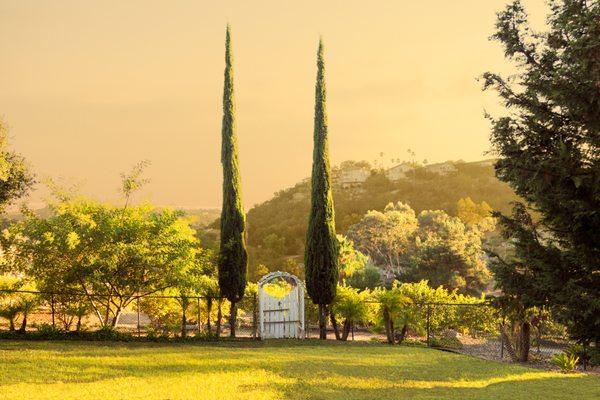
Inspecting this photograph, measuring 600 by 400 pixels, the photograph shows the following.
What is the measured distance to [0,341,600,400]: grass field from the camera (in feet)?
37.9

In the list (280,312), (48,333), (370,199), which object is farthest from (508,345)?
(370,199)

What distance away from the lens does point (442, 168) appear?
371ft

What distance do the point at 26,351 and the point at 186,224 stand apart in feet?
24.8

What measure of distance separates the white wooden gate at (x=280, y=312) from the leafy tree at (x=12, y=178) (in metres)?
9.41

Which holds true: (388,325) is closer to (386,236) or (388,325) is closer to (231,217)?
(231,217)

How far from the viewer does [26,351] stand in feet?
53.8

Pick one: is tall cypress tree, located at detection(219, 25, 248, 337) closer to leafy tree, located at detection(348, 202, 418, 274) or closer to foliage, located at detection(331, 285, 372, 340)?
foliage, located at detection(331, 285, 372, 340)

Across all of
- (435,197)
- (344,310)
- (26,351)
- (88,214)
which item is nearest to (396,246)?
(435,197)

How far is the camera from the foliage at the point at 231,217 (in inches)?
915

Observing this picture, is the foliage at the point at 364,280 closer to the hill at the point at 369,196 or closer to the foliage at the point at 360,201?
the foliage at the point at 360,201

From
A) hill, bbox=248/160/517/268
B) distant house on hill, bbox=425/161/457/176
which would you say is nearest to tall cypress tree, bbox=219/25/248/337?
hill, bbox=248/160/517/268

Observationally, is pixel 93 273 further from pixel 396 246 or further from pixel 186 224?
pixel 396 246

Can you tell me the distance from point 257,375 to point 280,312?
10.7 metres

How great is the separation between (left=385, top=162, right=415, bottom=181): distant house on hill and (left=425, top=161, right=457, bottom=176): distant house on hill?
11.7 feet
